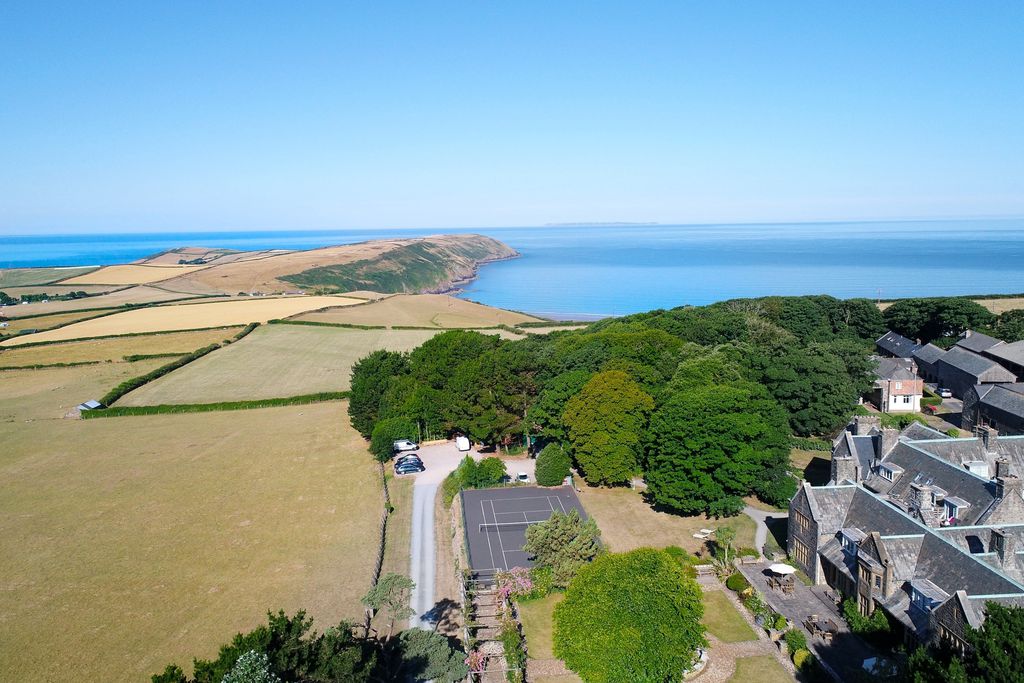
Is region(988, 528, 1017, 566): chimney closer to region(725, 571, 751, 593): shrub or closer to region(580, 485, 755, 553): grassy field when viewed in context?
region(725, 571, 751, 593): shrub

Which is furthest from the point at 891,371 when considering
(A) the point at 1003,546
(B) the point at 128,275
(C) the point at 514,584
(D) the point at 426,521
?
(B) the point at 128,275

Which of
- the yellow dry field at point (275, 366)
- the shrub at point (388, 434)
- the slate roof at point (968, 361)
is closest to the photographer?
the shrub at point (388, 434)

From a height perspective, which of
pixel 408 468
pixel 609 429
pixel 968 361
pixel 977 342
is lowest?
pixel 408 468

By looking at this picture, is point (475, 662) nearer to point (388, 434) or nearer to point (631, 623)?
point (631, 623)

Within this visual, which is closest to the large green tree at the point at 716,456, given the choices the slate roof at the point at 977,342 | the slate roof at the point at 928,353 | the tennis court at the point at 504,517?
the tennis court at the point at 504,517

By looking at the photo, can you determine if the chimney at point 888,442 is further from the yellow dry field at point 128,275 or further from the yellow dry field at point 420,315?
the yellow dry field at point 128,275

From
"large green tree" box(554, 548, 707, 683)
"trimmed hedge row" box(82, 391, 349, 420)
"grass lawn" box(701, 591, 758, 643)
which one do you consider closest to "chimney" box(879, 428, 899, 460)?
"grass lawn" box(701, 591, 758, 643)

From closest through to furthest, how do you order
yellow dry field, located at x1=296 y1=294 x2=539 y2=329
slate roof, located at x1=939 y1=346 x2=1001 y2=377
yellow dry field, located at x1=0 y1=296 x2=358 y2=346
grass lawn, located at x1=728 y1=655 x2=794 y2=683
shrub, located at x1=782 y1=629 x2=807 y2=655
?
grass lawn, located at x1=728 y1=655 x2=794 y2=683, shrub, located at x1=782 y1=629 x2=807 y2=655, slate roof, located at x1=939 y1=346 x2=1001 y2=377, yellow dry field, located at x1=0 y1=296 x2=358 y2=346, yellow dry field, located at x1=296 y1=294 x2=539 y2=329
